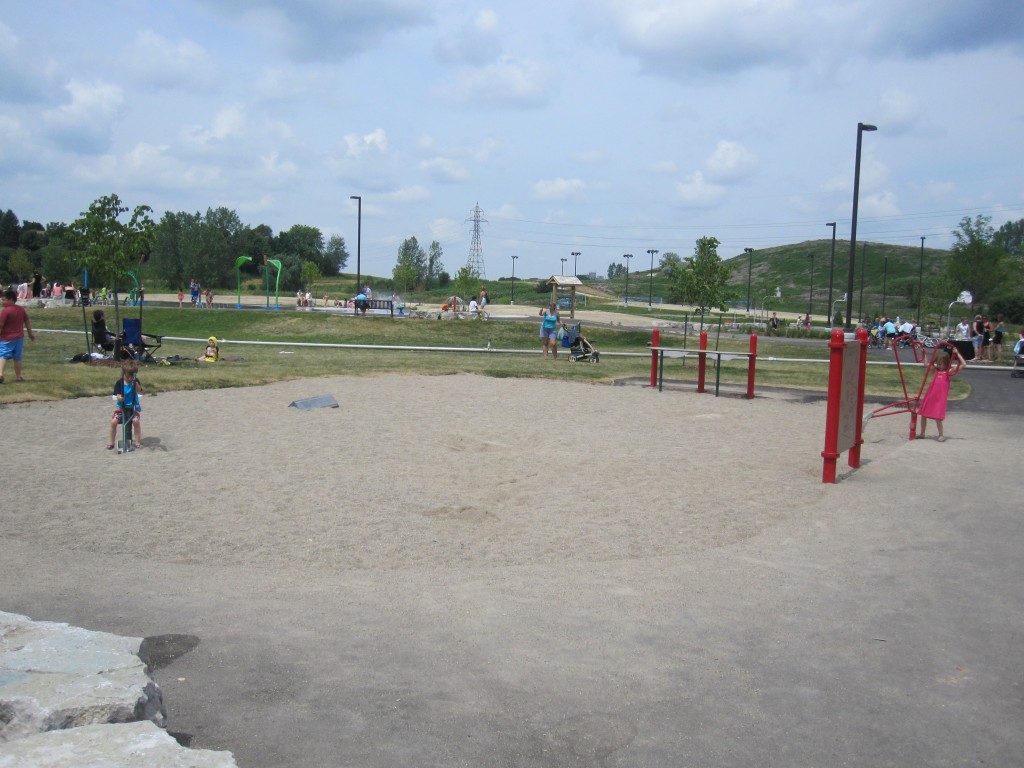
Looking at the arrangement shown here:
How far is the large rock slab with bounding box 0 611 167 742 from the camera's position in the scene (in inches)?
136

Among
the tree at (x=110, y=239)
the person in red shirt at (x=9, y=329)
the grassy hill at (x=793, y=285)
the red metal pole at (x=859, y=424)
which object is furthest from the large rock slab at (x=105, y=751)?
the grassy hill at (x=793, y=285)

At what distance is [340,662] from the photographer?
15.9 feet

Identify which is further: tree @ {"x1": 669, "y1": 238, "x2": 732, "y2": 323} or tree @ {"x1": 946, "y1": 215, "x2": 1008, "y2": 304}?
tree @ {"x1": 946, "y1": 215, "x2": 1008, "y2": 304}

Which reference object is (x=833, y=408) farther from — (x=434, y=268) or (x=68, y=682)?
(x=434, y=268)

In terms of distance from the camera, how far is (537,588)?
6293mm

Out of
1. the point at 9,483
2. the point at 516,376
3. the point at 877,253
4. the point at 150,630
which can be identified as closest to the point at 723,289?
the point at 516,376

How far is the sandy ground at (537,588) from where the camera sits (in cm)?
415

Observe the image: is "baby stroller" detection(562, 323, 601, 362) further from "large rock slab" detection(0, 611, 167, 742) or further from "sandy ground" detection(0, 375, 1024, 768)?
"large rock slab" detection(0, 611, 167, 742)

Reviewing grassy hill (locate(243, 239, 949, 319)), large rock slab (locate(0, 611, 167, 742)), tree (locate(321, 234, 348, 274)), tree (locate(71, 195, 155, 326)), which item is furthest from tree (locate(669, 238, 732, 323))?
tree (locate(321, 234, 348, 274))

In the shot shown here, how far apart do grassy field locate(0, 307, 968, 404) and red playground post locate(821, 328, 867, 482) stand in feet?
31.0

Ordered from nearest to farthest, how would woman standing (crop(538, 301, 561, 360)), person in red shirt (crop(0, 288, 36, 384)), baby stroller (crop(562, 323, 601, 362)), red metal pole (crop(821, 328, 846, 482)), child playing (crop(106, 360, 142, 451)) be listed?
red metal pole (crop(821, 328, 846, 482)) < child playing (crop(106, 360, 142, 451)) < person in red shirt (crop(0, 288, 36, 384)) < baby stroller (crop(562, 323, 601, 362)) < woman standing (crop(538, 301, 561, 360))

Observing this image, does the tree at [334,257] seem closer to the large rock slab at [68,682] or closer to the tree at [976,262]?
the tree at [976,262]

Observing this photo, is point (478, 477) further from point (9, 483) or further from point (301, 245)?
point (301, 245)

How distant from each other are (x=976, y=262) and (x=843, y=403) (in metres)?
68.4
